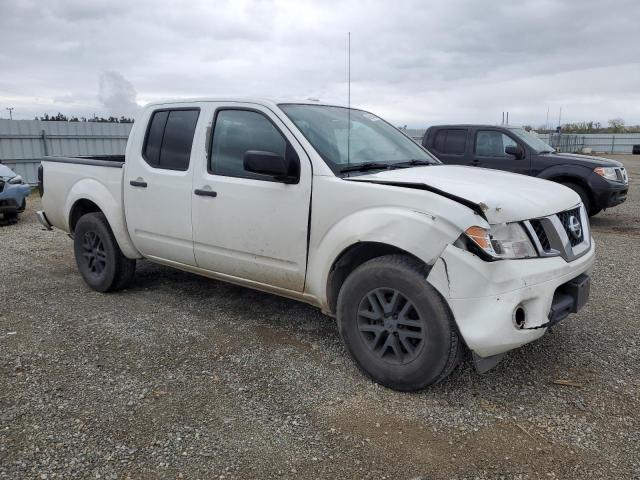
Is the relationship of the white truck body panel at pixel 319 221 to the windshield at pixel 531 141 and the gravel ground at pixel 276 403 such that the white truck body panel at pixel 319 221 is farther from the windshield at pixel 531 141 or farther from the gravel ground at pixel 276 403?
the windshield at pixel 531 141

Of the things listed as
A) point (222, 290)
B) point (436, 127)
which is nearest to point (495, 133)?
point (436, 127)

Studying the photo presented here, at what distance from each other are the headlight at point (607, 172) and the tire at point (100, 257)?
25.1ft

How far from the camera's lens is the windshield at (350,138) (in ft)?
12.2

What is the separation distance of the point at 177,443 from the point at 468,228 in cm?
191

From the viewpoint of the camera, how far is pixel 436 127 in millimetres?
10109

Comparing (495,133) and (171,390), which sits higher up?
(495,133)

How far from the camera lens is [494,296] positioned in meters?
2.84

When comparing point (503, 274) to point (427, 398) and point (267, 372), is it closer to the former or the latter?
point (427, 398)

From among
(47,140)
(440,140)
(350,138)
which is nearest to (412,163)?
(350,138)

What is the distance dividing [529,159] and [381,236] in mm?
7117

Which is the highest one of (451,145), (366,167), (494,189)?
(451,145)

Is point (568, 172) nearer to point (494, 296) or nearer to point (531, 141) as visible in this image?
point (531, 141)

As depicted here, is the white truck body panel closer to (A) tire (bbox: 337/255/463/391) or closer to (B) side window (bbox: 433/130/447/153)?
(A) tire (bbox: 337/255/463/391)

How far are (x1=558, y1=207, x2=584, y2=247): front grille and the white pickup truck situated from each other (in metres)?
0.01
